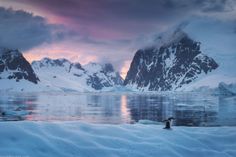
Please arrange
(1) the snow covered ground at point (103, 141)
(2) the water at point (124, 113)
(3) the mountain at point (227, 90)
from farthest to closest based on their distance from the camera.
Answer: (3) the mountain at point (227, 90)
(2) the water at point (124, 113)
(1) the snow covered ground at point (103, 141)

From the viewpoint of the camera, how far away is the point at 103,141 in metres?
15.3

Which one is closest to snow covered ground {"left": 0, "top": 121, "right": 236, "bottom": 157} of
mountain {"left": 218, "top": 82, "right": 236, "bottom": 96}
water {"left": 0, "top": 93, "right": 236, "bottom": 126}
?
water {"left": 0, "top": 93, "right": 236, "bottom": 126}

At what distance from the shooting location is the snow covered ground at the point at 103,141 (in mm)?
13789

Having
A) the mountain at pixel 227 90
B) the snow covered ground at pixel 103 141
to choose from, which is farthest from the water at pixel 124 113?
the mountain at pixel 227 90

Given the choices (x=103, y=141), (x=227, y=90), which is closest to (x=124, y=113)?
(x=103, y=141)

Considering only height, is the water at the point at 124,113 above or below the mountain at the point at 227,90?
below

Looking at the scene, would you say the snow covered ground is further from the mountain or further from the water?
the mountain

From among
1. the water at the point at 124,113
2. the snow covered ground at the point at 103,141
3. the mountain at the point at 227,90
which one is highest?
the mountain at the point at 227,90

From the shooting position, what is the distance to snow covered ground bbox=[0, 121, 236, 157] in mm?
13789

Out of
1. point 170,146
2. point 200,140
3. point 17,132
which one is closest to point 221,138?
point 200,140

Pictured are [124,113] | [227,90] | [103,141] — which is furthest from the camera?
[227,90]

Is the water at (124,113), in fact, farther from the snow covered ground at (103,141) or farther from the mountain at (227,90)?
the mountain at (227,90)

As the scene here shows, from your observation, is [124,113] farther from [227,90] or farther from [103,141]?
[227,90]

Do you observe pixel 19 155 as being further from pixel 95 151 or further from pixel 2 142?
pixel 95 151
